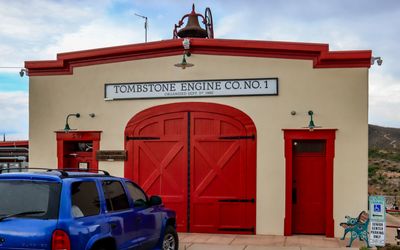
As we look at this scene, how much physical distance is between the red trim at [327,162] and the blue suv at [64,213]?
→ 18.0 ft

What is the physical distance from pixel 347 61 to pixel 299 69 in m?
1.12

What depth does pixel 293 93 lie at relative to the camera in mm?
13227

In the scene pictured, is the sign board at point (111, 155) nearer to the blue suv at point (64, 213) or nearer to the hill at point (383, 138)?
the blue suv at point (64, 213)

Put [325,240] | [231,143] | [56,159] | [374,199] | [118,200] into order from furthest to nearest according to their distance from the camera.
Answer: [56,159] < [231,143] < [325,240] < [374,199] < [118,200]

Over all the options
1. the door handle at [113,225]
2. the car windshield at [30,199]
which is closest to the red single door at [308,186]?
the door handle at [113,225]

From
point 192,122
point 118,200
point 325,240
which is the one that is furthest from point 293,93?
point 118,200

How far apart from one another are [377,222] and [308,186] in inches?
87.7

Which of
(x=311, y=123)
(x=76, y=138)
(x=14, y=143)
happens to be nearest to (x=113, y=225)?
(x=311, y=123)

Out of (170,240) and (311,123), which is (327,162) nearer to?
(311,123)

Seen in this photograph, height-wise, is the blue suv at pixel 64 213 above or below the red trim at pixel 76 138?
below

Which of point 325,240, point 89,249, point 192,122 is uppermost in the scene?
point 192,122

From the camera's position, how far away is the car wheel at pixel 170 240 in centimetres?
982

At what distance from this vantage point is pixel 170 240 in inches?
398

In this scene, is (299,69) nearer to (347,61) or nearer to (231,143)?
(347,61)
